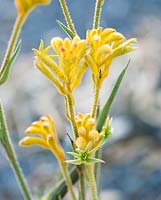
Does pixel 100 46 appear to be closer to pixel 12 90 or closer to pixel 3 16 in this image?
pixel 12 90

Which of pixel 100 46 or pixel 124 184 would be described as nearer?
→ pixel 100 46

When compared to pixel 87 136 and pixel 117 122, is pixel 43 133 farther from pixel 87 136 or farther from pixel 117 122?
pixel 117 122

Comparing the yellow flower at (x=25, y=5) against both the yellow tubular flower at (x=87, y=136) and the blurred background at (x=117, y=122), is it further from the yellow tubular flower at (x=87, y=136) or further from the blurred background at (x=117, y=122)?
the blurred background at (x=117, y=122)

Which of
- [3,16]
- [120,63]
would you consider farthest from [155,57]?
[3,16]

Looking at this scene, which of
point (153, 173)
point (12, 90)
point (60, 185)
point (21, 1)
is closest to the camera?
point (21, 1)

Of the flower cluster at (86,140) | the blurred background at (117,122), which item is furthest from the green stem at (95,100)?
the blurred background at (117,122)

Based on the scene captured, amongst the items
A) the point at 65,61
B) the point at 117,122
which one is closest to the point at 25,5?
the point at 65,61
